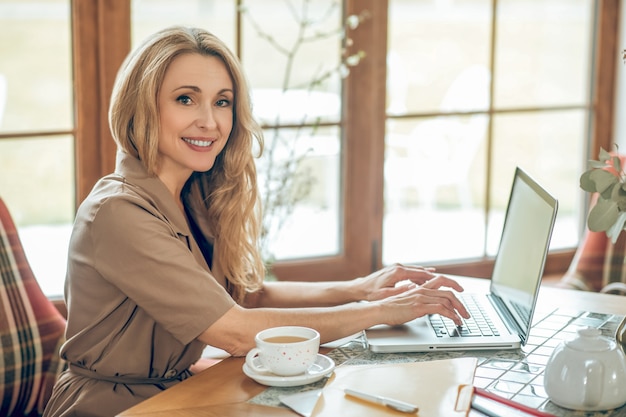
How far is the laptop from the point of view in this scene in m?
1.70

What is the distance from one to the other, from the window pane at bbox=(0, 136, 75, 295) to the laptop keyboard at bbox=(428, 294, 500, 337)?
1.42 meters


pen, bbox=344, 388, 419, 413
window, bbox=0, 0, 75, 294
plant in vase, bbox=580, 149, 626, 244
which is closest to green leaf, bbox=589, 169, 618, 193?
plant in vase, bbox=580, 149, 626, 244

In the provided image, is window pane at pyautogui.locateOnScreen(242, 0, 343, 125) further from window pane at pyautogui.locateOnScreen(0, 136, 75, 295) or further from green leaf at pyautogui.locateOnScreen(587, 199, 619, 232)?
green leaf at pyautogui.locateOnScreen(587, 199, 619, 232)

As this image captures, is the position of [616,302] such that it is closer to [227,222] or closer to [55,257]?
[227,222]

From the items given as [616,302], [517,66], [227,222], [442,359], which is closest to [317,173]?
[517,66]

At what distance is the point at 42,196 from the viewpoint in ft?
9.20

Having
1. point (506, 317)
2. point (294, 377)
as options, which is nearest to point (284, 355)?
point (294, 377)

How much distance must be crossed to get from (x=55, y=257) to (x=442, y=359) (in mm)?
1625

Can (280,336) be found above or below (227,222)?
below

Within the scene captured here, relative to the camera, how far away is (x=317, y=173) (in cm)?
323

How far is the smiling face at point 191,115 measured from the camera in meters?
1.90

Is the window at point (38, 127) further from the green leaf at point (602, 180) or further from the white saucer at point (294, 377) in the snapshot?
the green leaf at point (602, 180)

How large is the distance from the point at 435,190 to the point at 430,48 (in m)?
0.54

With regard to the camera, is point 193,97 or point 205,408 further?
point 193,97
